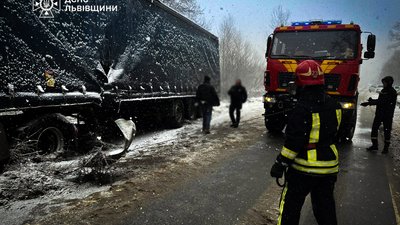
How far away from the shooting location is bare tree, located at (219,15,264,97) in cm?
1723

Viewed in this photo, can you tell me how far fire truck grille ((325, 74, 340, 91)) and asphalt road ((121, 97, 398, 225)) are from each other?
71.8 inches

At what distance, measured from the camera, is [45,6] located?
4930 mm

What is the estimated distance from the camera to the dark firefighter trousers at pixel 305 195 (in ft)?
8.37

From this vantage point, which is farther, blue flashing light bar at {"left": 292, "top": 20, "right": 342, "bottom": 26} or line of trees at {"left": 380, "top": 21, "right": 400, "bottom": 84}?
line of trees at {"left": 380, "top": 21, "right": 400, "bottom": 84}

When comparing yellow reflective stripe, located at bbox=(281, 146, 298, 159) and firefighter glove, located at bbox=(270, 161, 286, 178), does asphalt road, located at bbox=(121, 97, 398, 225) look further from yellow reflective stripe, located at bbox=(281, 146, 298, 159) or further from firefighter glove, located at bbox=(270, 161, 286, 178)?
yellow reflective stripe, located at bbox=(281, 146, 298, 159)

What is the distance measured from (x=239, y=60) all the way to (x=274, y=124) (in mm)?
10070

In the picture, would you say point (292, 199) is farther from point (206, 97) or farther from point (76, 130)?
point (206, 97)

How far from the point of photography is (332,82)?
730 cm

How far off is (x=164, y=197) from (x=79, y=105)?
287 centimetres

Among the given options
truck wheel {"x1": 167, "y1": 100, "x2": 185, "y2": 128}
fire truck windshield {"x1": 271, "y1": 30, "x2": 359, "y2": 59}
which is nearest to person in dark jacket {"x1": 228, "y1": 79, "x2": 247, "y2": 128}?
A: truck wheel {"x1": 167, "y1": 100, "x2": 185, "y2": 128}

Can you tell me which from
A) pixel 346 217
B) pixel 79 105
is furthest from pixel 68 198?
pixel 346 217

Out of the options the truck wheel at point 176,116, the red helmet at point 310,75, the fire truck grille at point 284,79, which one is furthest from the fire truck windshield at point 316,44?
the red helmet at point 310,75

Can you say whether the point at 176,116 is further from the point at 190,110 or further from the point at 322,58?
the point at 322,58

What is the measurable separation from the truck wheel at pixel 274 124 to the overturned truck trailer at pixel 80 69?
3.07m
